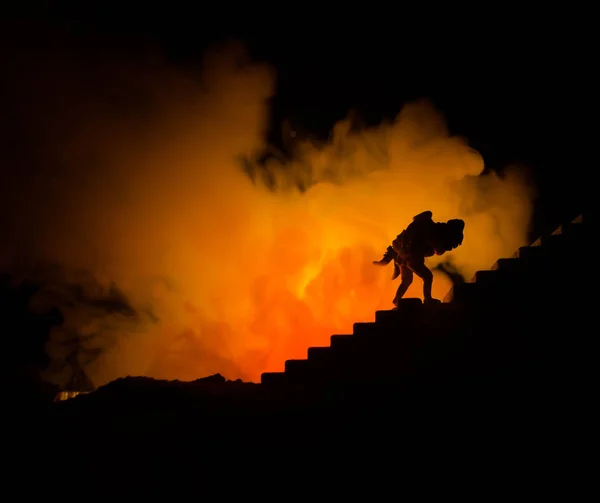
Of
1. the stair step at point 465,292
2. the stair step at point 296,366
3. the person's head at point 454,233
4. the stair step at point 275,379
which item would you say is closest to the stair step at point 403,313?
the stair step at point 465,292

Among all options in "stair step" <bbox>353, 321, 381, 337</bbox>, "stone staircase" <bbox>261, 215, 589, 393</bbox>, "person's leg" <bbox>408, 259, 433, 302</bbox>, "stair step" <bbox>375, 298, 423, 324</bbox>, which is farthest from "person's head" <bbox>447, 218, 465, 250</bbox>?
"stair step" <bbox>353, 321, 381, 337</bbox>

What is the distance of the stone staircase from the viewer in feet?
19.5

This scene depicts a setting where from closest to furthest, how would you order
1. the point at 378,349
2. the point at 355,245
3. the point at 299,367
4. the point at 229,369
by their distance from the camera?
the point at 378,349
the point at 299,367
the point at 229,369
the point at 355,245

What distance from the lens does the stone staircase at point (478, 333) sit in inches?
234

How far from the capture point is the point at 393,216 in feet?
51.9

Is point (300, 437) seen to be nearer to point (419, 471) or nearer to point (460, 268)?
point (419, 471)

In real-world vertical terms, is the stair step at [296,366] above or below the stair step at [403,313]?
below

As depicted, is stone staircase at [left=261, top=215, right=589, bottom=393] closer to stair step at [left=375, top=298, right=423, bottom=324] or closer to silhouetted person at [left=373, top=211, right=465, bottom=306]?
stair step at [left=375, top=298, right=423, bottom=324]

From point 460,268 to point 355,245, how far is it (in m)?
3.10

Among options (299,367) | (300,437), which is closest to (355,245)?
(299,367)

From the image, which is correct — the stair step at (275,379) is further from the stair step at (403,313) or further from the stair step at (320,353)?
the stair step at (403,313)

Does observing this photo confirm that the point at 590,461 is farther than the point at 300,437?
No

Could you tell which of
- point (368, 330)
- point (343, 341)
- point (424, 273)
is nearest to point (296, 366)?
point (343, 341)

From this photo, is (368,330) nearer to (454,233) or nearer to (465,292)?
(465,292)
